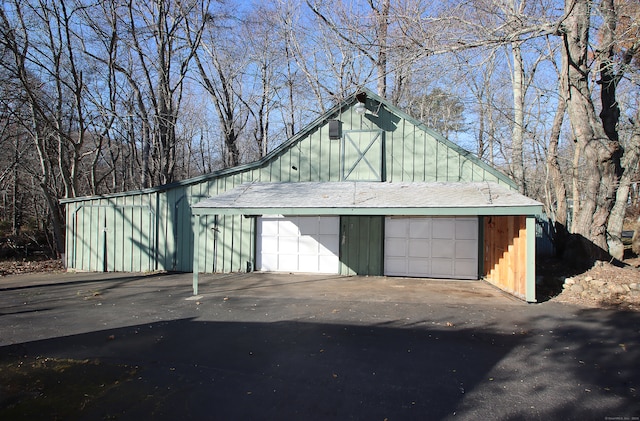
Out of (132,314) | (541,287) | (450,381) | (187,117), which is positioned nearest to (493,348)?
(450,381)

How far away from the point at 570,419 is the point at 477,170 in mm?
7654

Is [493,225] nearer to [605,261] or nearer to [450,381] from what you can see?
[605,261]

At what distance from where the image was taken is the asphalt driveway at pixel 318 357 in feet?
10.9

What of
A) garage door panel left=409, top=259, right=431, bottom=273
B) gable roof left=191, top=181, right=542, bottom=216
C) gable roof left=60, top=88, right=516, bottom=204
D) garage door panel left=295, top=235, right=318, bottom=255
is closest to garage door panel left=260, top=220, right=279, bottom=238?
garage door panel left=295, top=235, right=318, bottom=255

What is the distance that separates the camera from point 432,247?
10492 mm

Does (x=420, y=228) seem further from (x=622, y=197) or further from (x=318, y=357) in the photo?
(x=318, y=357)

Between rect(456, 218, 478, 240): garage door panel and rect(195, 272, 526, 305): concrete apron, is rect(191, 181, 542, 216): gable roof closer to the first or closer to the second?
rect(456, 218, 478, 240): garage door panel

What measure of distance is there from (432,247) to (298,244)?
3775mm

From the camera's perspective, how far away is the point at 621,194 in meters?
9.36

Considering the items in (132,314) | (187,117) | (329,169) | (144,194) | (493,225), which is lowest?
(132,314)

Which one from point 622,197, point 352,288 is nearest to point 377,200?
point 352,288

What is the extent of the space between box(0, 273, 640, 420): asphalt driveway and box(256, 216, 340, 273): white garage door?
115 inches

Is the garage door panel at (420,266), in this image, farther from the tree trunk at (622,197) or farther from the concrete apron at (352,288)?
the tree trunk at (622,197)

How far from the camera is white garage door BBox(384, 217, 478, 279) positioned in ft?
33.7
